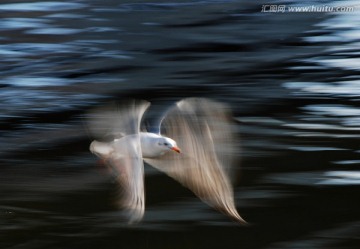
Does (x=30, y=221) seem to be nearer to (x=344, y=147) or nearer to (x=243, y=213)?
(x=243, y=213)

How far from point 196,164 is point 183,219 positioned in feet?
1.00

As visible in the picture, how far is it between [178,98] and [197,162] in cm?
239

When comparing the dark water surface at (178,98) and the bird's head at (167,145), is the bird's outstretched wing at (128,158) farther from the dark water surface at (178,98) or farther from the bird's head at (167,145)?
the dark water surface at (178,98)

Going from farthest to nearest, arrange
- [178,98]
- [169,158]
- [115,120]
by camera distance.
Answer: [178,98] → [115,120] → [169,158]

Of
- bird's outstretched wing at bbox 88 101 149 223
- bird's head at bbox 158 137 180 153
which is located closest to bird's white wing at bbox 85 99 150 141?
bird's outstretched wing at bbox 88 101 149 223

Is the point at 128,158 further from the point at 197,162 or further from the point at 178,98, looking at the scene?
the point at 178,98

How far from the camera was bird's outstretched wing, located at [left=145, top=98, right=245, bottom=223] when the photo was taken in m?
4.03

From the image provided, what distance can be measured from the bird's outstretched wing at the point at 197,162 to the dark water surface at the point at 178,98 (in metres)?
0.11

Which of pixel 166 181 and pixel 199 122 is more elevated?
pixel 199 122

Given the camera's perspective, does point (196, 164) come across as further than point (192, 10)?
No

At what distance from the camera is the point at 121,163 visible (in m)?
3.94

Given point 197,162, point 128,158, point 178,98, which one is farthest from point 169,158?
point 178,98

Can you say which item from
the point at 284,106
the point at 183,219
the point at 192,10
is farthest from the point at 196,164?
the point at 192,10

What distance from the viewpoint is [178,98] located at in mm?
6539
